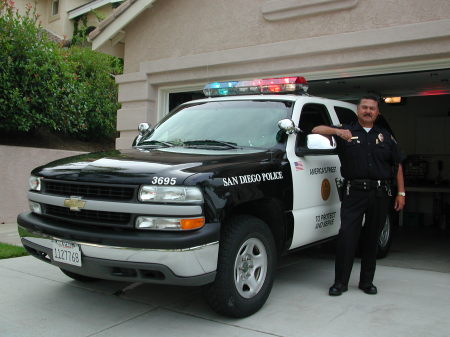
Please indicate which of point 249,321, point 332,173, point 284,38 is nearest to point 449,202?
point 284,38

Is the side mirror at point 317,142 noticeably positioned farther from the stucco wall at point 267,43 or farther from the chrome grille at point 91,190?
the stucco wall at point 267,43

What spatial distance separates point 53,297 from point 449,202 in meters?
8.57

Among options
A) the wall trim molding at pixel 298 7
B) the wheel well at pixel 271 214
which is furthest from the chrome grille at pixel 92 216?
the wall trim molding at pixel 298 7

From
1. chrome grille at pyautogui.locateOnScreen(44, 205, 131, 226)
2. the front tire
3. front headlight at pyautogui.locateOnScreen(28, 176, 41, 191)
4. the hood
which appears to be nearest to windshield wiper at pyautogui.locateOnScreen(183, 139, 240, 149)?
the hood

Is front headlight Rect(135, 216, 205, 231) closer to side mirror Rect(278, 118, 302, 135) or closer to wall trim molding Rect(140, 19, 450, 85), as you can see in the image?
side mirror Rect(278, 118, 302, 135)

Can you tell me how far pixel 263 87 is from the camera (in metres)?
5.47

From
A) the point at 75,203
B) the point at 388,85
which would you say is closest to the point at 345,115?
the point at 388,85

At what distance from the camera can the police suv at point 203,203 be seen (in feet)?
11.2

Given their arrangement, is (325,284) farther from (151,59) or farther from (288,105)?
(151,59)

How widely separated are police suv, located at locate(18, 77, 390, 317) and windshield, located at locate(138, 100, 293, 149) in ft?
0.04

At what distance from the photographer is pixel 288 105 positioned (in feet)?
16.1

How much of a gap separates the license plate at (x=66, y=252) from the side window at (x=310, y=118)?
2.33 metres

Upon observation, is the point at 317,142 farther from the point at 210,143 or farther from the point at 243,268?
the point at 243,268

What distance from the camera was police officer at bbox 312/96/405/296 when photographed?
4.68 meters
